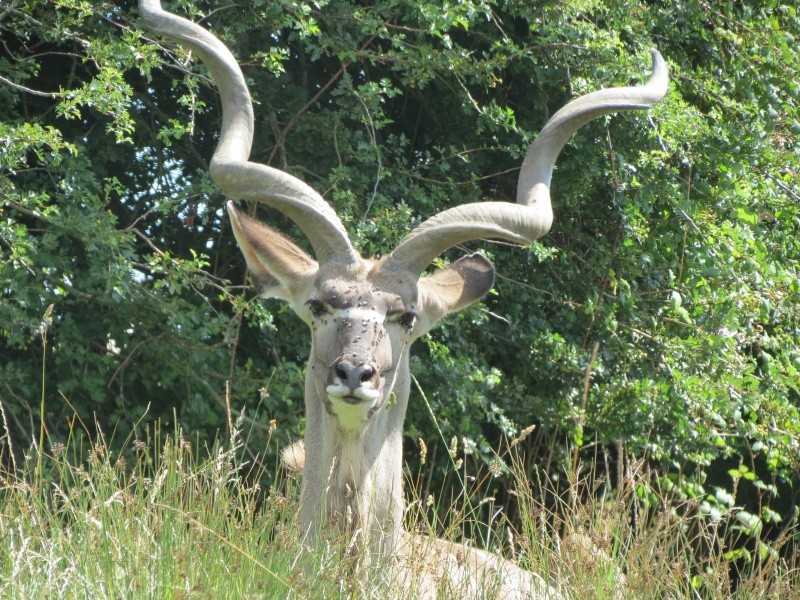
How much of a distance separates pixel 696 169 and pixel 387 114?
2.08m

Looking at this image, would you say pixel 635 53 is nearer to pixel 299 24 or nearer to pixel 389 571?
pixel 299 24

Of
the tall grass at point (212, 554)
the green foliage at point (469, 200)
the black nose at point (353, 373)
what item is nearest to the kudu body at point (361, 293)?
the black nose at point (353, 373)

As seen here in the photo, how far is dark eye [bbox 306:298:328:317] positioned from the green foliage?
1.69m

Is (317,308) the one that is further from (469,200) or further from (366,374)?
(469,200)

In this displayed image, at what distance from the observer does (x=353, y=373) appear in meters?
4.48

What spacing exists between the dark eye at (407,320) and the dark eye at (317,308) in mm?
304

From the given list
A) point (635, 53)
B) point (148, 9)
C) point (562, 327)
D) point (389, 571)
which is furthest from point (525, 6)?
point (389, 571)

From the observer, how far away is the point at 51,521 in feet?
13.0

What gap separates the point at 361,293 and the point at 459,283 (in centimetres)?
75

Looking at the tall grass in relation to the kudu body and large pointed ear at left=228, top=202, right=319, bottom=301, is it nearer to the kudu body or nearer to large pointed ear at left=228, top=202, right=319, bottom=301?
the kudu body

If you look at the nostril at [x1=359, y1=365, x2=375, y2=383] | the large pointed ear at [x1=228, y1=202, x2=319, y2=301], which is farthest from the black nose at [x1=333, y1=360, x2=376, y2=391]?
the large pointed ear at [x1=228, y1=202, x2=319, y2=301]

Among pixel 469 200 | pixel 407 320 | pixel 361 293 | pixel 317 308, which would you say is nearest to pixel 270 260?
pixel 317 308

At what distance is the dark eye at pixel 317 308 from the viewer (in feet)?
16.2

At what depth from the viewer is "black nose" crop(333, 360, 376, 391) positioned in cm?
447
